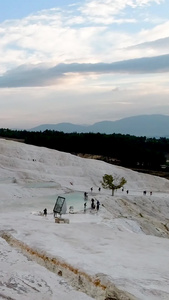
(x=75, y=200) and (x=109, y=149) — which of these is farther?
(x=109, y=149)

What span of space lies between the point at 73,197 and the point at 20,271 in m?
36.8

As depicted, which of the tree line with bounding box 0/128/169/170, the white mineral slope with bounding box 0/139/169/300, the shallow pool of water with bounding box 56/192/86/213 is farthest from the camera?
the tree line with bounding box 0/128/169/170

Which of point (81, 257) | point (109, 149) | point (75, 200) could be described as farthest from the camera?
point (109, 149)

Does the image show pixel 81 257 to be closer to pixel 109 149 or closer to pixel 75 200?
pixel 75 200

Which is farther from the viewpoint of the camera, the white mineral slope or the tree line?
the tree line

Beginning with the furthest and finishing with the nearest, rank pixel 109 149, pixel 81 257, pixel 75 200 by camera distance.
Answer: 1. pixel 109 149
2. pixel 75 200
3. pixel 81 257

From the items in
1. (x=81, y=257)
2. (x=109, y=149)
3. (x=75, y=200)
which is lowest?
(x=75, y=200)

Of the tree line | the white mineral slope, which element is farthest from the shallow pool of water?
the tree line

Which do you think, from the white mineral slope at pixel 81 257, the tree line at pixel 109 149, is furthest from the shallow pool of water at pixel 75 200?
the tree line at pixel 109 149

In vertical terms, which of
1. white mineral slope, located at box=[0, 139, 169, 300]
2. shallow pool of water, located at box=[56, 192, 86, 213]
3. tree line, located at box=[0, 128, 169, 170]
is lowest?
shallow pool of water, located at box=[56, 192, 86, 213]

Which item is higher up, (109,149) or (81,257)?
(109,149)

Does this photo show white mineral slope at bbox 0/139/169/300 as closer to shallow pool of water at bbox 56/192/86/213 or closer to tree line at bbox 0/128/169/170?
shallow pool of water at bbox 56/192/86/213

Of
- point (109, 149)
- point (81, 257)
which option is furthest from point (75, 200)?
point (109, 149)

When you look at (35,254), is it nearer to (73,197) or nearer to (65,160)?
(73,197)
